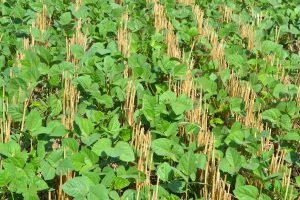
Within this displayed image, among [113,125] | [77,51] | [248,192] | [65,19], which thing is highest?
[65,19]

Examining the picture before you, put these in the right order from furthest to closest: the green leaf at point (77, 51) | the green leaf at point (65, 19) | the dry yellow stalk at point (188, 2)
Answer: the dry yellow stalk at point (188, 2), the green leaf at point (65, 19), the green leaf at point (77, 51)

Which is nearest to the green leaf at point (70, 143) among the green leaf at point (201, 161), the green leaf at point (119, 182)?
the green leaf at point (119, 182)

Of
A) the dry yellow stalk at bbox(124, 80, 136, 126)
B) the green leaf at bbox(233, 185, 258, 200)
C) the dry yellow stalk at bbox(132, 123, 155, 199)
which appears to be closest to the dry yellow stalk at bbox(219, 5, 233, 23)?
the dry yellow stalk at bbox(124, 80, 136, 126)

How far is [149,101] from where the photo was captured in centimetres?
239

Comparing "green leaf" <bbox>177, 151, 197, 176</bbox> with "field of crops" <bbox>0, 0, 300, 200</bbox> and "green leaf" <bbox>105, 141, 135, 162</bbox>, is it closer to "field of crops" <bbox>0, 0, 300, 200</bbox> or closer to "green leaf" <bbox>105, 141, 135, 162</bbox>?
"field of crops" <bbox>0, 0, 300, 200</bbox>

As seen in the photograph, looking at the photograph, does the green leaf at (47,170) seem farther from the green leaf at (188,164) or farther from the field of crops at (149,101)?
the green leaf at (188,164)

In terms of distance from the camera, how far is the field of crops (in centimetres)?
197

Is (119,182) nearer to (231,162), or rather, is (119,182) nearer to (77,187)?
(77,187)

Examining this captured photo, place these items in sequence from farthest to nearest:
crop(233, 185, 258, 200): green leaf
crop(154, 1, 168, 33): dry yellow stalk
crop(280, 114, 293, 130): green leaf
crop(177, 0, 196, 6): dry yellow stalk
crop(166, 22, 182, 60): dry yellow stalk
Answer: crop(177, 0, 196, 6): dry yellow stalk
crop(154, 1, 168, 33): dry yellow stalk
crop(166, 22, 182, 60): dry yellow stalk
crop(280, 114, 293, 130): green leaf
crop(233, 185, 258, 200): green leaf

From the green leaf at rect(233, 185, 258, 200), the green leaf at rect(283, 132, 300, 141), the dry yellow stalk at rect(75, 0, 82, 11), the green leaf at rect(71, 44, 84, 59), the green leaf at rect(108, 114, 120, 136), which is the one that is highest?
the dry yellow stalk at rect(75, 0, 82, 11)

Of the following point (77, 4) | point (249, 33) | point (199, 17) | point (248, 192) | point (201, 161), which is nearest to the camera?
point (248, 192)

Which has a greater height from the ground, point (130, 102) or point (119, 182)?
point (130, 102)

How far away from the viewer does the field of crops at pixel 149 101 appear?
6.47 feet

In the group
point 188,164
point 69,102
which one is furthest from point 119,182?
point 69,102
